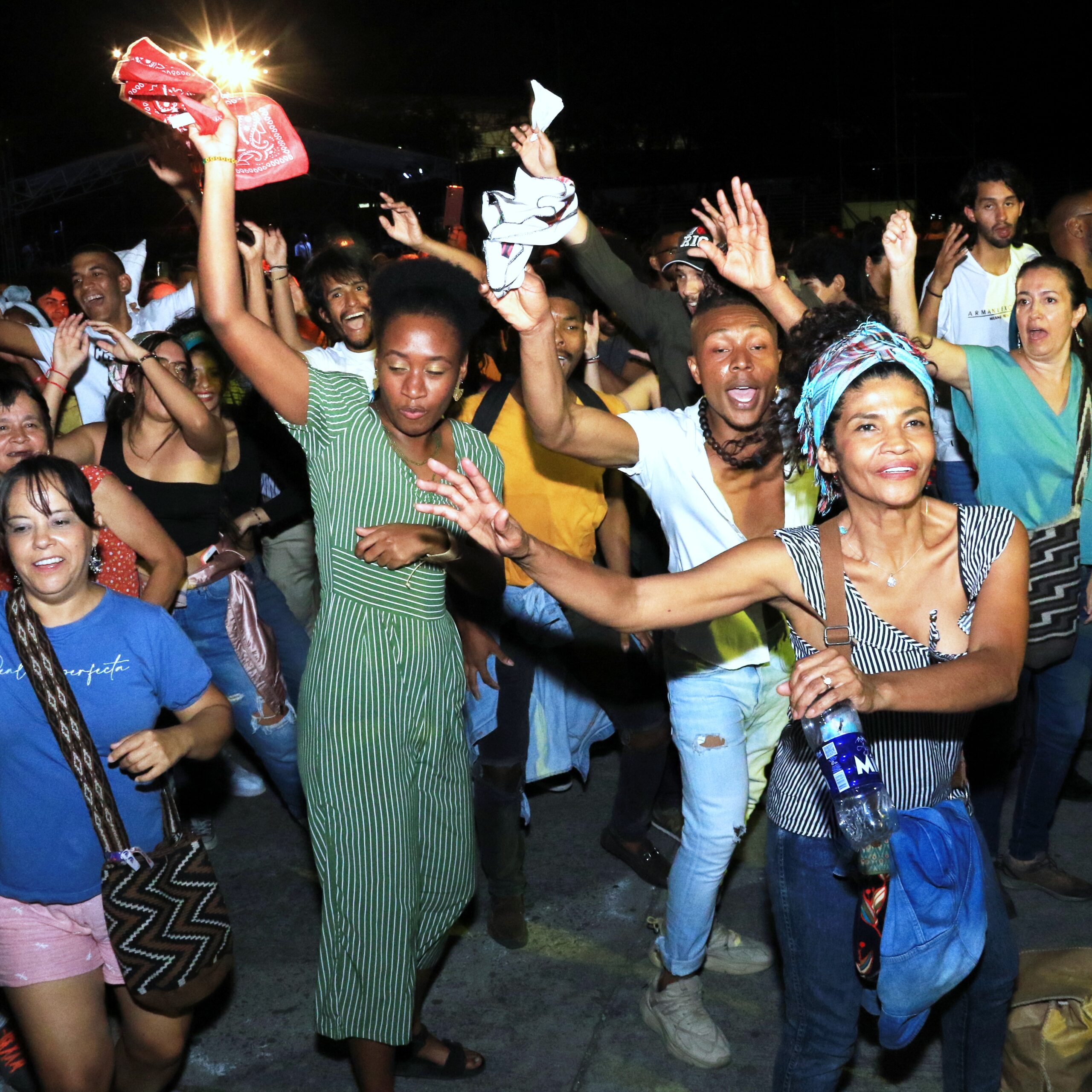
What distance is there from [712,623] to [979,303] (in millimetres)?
3121

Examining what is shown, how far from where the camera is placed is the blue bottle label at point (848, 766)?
7.10 feet

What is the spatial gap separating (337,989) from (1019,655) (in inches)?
75.4

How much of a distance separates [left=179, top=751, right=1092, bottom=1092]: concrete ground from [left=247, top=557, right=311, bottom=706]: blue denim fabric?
0.73m

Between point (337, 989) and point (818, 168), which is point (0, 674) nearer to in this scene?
point (337, 989)

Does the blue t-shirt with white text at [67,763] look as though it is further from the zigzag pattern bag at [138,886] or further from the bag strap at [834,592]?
the bag strap at [834,592]

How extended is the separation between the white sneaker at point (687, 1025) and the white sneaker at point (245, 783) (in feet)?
8.44

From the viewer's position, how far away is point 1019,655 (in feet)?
8.03

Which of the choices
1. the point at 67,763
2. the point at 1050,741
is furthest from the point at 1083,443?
the point at 67,763

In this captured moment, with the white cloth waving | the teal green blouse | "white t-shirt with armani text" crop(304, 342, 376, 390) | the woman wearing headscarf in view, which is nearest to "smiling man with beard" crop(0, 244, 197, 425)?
"white t-shirt with armani text" crop(304, 342, 376, 390)

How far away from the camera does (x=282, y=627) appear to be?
16.7ft

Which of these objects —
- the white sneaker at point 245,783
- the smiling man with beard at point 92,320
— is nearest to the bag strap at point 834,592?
the white sneaker at point 245,783

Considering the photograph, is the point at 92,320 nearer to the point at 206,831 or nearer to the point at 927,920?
the point at 206,831

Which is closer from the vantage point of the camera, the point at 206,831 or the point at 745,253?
the point at 745,253

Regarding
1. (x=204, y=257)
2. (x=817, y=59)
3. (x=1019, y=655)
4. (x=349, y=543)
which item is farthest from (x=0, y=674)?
(x=817, y=59)
